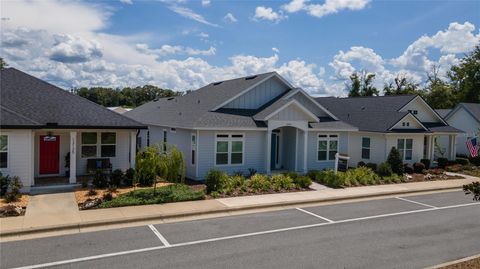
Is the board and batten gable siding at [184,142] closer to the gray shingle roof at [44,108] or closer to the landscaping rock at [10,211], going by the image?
the gray shingle roof at [44,108]

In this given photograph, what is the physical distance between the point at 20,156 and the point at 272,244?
11479 mm

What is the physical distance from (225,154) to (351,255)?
41.5ft

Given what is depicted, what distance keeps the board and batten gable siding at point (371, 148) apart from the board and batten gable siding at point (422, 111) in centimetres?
465

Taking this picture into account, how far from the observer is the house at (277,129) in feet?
71.0

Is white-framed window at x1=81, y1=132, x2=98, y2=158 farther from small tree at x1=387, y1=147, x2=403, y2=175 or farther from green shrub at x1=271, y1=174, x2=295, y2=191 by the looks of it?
small tree at x1=387, y1=147, x2=403, y2=175

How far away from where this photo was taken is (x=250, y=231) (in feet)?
39.0

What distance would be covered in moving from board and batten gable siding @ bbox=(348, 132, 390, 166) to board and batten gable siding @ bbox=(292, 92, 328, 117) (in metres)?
4.55

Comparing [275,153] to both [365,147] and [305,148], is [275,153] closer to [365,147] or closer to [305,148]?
[305,148]

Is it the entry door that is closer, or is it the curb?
the curb

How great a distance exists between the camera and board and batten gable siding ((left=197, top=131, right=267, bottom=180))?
68.9ft

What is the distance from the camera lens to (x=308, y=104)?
26.0m

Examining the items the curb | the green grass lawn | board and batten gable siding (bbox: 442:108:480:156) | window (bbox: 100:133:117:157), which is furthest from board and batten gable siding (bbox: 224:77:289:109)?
board and batten gable siding (bbox: 442:108:480:156)

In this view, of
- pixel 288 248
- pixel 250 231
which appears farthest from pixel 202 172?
pixel 288 248

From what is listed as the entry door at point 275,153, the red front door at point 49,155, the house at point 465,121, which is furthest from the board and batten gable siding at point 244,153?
the house at point 465,121
